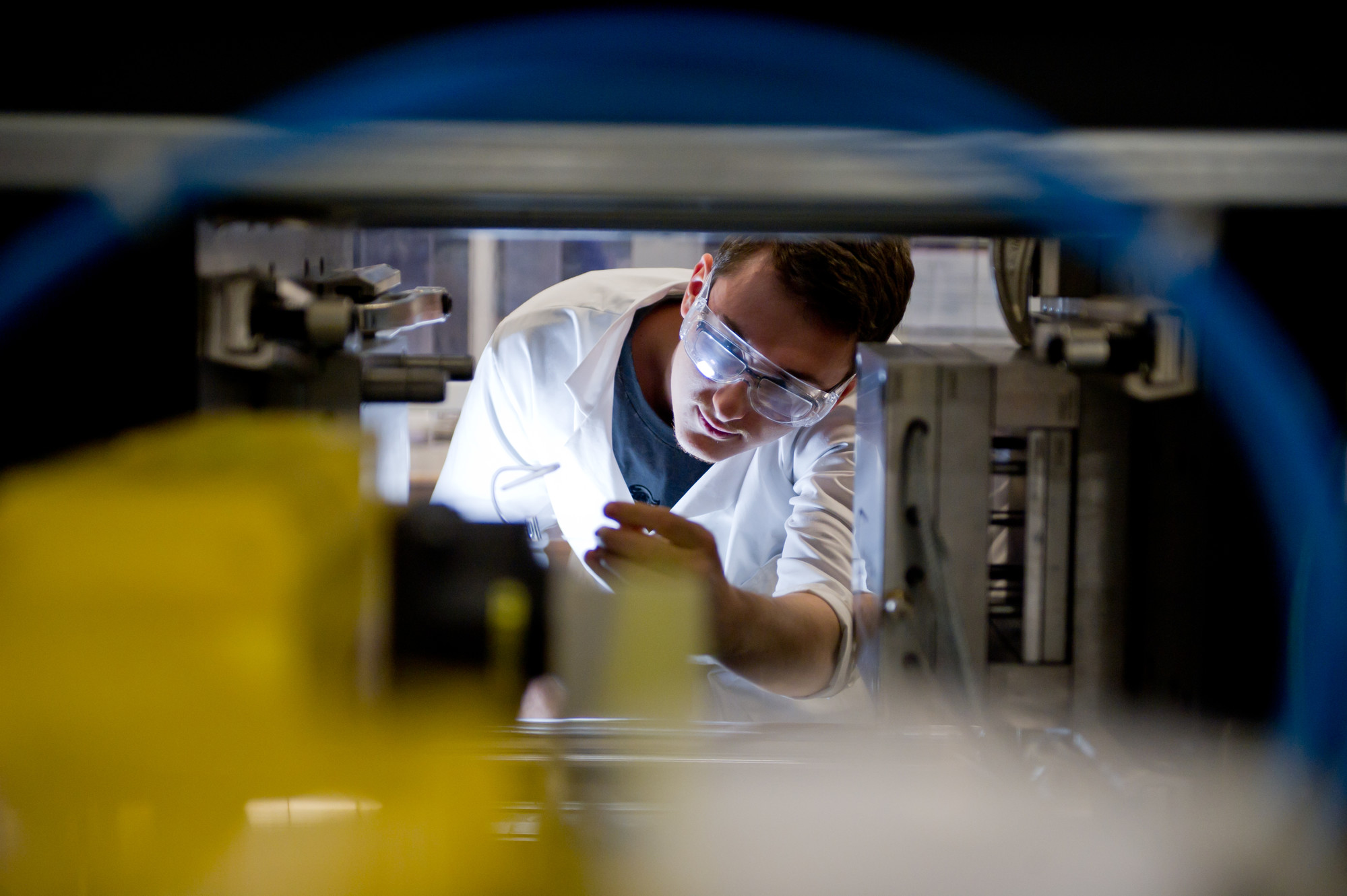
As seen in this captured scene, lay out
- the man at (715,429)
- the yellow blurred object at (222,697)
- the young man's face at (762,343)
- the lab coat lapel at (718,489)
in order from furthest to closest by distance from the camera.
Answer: the lab coat lapel at (718,489)
the young man's face at (762,343)
the man at (715,429)
the yellow blurred object at (222,697)

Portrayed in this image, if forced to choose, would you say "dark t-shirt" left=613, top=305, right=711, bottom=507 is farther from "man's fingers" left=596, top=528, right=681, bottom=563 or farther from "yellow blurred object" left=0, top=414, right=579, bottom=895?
"yellow blurred object" left=0, top=414, right=579, bottom=895

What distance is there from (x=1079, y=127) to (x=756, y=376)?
2.53 feet

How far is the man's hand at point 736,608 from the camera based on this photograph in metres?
0.83

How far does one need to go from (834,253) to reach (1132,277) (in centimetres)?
68

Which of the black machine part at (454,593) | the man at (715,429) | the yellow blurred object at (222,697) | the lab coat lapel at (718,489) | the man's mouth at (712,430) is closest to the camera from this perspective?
the yellow blurred object at (222,697)

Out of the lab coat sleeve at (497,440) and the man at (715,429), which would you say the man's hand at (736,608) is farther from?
the lab coat sleeve at (497,440)

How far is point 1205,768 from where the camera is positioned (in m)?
0.71

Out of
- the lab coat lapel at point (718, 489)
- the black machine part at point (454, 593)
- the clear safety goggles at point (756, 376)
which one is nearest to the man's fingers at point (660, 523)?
the black machine part at point (454, 593)

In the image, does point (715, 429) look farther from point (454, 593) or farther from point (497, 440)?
point (454, 593)

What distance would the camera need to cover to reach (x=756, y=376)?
136 cm

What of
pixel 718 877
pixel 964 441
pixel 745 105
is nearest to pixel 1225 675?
pixel 964 441

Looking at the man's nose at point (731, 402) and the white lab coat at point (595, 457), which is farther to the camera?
the white lab coat at point (595, 457)

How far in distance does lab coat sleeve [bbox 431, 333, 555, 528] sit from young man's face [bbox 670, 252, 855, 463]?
59cm

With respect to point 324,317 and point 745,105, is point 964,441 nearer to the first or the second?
point 745,105
